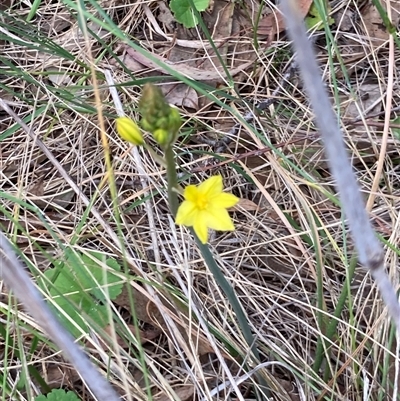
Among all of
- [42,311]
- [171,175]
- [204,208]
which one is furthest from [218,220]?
[42,311]

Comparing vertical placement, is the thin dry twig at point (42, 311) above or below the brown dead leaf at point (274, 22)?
below

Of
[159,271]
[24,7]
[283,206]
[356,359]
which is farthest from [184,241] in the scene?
[24,7]

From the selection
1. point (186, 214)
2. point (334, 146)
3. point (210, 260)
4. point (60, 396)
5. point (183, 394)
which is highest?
point (334, 146)

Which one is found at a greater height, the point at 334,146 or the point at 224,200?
the point at 334,146

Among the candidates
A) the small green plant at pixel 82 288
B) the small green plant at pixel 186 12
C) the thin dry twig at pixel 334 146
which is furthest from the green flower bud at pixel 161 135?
the small green plant at pixel 186 12

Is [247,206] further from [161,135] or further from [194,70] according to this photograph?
[161,135]

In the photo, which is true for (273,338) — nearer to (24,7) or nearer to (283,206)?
(283,206)

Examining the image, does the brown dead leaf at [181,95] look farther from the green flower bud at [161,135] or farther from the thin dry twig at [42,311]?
the thin dry twig at [42,311]
